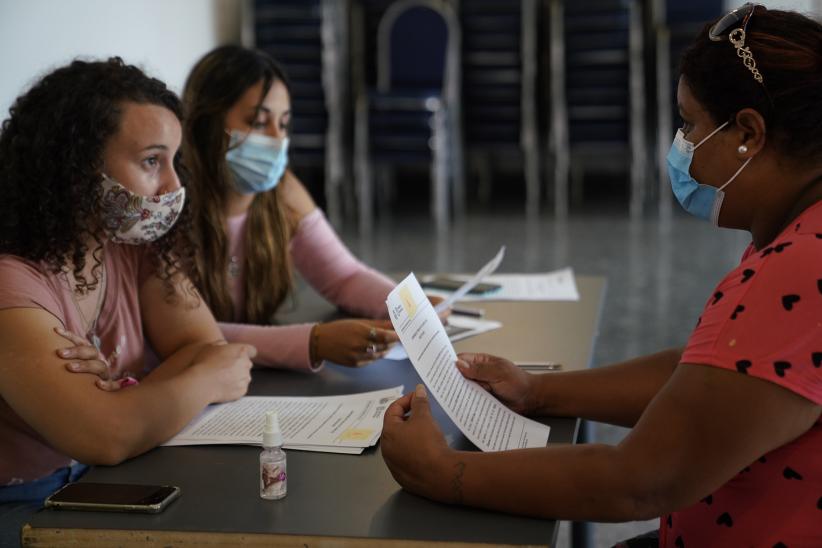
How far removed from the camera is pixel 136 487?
114 centimetres

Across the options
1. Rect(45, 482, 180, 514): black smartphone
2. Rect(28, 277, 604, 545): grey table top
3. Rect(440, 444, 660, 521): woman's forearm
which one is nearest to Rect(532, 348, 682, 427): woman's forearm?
Rect(28, 277, 604, 545): grey table top

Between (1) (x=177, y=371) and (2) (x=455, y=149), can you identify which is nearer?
(1) (x=177, y=371)

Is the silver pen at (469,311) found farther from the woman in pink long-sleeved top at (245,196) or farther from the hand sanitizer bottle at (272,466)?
the hand sanitizer bottle at (272,466)

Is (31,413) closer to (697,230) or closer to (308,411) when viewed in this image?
(308,411)

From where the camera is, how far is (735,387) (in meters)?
0.96

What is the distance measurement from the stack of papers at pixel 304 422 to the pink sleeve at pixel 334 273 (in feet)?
1.96

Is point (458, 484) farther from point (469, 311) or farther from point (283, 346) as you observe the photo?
point (469, 311)

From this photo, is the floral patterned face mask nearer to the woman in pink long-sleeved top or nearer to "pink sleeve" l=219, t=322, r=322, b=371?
"pink sleeve" l=219, t=322, r=322, b=371

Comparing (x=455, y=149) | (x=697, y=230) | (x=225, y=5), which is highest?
(x=225, y=5)

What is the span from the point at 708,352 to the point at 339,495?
421 millimetres

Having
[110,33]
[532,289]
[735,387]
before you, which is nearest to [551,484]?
[735,387]

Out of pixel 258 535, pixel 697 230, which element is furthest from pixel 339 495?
pixel 697 230

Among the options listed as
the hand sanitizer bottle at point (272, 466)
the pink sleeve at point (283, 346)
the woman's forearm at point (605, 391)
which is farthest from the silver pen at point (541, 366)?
the hand sanitizer bottle at point (272, 466)

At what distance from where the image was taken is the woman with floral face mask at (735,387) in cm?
97
